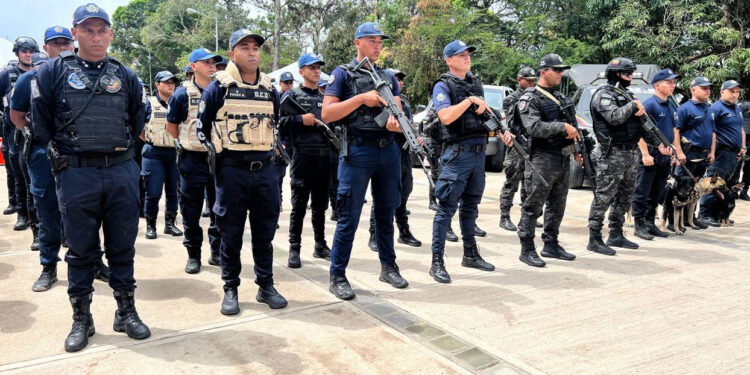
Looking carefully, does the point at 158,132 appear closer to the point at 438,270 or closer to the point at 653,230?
the point at 438,270

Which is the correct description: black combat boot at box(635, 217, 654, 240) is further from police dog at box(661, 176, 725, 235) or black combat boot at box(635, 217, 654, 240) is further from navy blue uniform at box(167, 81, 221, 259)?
navy blue uniform at box(167, 81, 221, 259)

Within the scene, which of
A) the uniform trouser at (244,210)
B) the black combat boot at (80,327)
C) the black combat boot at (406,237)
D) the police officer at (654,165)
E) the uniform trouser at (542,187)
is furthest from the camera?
the police officer at (654,165)

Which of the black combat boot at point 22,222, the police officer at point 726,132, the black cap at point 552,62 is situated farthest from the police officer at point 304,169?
the police officer at point 726,132

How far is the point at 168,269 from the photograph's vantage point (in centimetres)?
498

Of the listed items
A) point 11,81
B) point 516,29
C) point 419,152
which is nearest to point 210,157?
point 419,152

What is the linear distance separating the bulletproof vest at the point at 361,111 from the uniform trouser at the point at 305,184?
1068 mm

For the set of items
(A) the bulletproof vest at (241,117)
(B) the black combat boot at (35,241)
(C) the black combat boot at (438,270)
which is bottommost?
(B) the black combat boot at (35,241)

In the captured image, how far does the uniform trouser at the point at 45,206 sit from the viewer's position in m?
4.34

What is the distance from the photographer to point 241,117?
3.73 metres

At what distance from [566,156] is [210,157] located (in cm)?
334

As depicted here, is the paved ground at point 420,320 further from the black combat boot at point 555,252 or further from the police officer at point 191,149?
the police officer at point 191,149

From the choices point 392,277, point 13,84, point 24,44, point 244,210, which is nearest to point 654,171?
point 392,277

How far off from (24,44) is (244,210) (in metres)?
3.08

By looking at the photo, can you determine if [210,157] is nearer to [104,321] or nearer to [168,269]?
[104,321]
